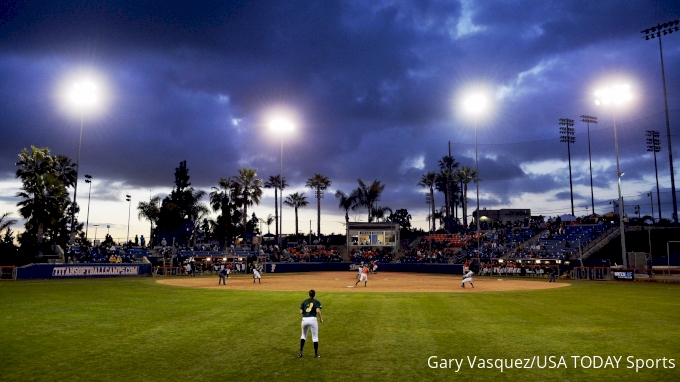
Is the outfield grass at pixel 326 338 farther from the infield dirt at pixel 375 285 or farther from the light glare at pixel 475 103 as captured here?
the light glare at pixel 475 103

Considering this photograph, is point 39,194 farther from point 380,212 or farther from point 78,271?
point 380,212

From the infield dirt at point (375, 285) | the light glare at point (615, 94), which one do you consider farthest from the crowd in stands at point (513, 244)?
the light glare at point (615, 94)

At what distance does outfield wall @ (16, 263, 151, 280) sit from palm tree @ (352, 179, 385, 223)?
55717mm

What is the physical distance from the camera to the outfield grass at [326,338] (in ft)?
34.0

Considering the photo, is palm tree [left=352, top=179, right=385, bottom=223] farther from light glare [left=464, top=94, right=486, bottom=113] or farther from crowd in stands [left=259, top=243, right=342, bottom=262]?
light glare [left=464, top=94, right=486, bottom=113]

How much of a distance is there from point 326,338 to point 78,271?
41009 millimetres

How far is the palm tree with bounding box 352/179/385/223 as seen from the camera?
98.1 meters

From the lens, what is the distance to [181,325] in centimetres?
1675

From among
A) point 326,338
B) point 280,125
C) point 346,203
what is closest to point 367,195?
point 346,203

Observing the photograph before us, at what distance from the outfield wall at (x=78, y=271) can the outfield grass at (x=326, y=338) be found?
21368 millimetres

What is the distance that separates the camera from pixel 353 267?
229 feet

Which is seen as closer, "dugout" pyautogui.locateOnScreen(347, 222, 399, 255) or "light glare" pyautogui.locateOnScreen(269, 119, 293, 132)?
"light glare" pyautogui.locateOnScreen(269, 119, 293, 132)

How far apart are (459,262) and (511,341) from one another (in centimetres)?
5308

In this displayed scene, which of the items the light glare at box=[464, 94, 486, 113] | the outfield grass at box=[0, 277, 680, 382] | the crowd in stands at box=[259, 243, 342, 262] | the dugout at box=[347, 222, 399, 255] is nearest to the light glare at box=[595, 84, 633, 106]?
the light glare at box=[464, 94, 486, 113]
